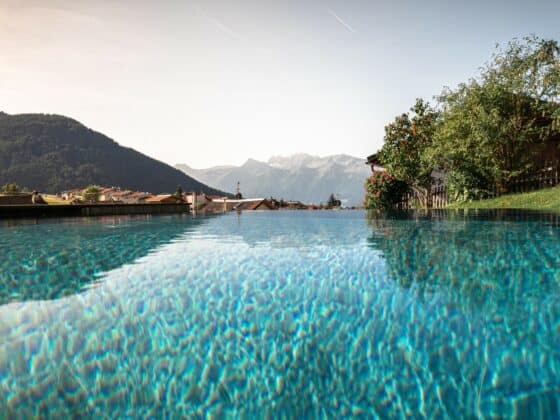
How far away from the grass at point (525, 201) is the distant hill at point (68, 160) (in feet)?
399

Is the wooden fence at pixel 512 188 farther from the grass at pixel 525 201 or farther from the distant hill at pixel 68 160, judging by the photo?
the distant hill at pixel 68 160

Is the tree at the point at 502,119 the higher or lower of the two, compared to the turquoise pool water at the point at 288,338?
higher

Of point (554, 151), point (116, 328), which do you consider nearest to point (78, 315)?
point (116, 328)

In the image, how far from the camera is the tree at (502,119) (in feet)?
58.3

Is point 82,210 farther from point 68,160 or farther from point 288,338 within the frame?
point 68,160

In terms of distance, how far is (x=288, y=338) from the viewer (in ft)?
10.6

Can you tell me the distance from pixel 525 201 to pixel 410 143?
20.3ft

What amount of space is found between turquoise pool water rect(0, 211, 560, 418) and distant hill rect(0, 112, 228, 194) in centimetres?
12609

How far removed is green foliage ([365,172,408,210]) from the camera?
69.2ft

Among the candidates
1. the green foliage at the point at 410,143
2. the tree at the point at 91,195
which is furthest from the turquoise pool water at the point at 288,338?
the tree at the point at 91,195

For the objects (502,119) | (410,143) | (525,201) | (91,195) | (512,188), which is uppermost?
(502,119)

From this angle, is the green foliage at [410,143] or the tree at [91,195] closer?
the green foliage at [410,143]

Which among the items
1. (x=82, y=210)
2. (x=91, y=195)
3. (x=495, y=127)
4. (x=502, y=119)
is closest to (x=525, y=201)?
(x=495, y=127)

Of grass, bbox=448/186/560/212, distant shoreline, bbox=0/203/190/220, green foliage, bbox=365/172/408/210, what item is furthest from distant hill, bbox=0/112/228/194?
grass, bbox=448/186/560/212
